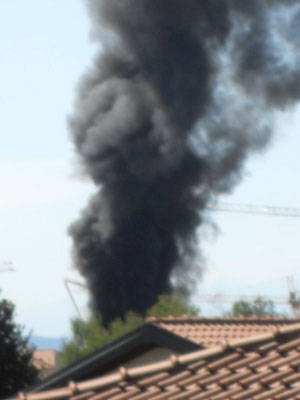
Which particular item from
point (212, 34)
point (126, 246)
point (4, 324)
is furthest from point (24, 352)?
point (212, 34)

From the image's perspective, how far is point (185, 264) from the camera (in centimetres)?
6538

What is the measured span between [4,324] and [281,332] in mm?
27853

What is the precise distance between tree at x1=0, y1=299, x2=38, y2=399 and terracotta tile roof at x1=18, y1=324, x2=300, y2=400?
84.9 ft

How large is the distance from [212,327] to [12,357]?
1955 cm

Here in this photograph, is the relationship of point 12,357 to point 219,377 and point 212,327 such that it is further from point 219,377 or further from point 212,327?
point 219,377

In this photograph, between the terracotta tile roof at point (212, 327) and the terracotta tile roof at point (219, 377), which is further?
the terracotta tile roof at point (212, 327)

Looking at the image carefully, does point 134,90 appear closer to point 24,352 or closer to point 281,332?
point 24,352

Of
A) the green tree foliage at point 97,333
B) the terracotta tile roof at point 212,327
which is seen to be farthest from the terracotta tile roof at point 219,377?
the green tree foliage at point 97,333

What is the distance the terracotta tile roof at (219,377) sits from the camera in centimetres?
807

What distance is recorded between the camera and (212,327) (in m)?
16.6

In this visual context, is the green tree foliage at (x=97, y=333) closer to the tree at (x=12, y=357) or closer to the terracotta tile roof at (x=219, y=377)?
the tree at (x=12, y=357)

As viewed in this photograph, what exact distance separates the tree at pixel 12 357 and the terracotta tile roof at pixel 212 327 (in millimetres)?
18143

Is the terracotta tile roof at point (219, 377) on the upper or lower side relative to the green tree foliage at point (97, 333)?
lower

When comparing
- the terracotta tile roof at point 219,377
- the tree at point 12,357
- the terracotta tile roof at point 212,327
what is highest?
the tree at point 12,357
